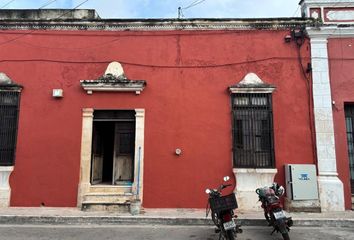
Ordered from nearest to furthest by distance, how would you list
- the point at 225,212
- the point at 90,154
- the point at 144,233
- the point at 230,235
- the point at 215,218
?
the point at 230,235
the point at 225,212
the point at 215,218
the point at 144,233
the point at 90,154

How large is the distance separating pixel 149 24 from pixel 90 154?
390 centimetres

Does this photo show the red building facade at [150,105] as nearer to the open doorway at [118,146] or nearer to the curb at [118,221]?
the open doorway at [118,146]

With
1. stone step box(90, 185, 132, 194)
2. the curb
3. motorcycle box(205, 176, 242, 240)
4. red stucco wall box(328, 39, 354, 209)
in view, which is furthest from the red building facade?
motorcycle box(205, 176, 242, 240)

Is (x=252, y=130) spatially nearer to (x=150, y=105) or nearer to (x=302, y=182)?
(x=302, y=182)

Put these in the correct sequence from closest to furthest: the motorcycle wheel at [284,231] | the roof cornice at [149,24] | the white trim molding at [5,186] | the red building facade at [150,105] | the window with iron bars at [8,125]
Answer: the motorcycle wheel at [284,231], the white trim molding at [5,186], the red building facade at [150,105], the window with iron bars at [8,125], the roof cornice at [149,24]

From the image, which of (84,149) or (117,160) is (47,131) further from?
(117,160)

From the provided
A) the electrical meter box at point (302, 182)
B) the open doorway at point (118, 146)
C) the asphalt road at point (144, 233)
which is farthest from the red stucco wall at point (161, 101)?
the asphalt road at point (144, 233)

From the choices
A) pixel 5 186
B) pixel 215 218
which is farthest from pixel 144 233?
pixel 5 186

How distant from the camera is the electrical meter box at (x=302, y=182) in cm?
833

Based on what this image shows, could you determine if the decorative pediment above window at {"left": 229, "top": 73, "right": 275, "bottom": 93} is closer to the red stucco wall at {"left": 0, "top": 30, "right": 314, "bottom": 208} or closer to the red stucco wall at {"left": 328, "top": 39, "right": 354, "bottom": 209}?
the red stucco wall at {"left": 0, "top": 30, "right": 314, "bottom": 208}

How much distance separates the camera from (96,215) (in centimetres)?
782

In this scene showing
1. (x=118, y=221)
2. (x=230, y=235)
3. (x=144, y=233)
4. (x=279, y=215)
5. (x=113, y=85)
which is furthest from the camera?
(x=113, y=85)

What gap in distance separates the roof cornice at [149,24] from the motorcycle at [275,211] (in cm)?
482

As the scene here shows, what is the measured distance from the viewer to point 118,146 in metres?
9.41
